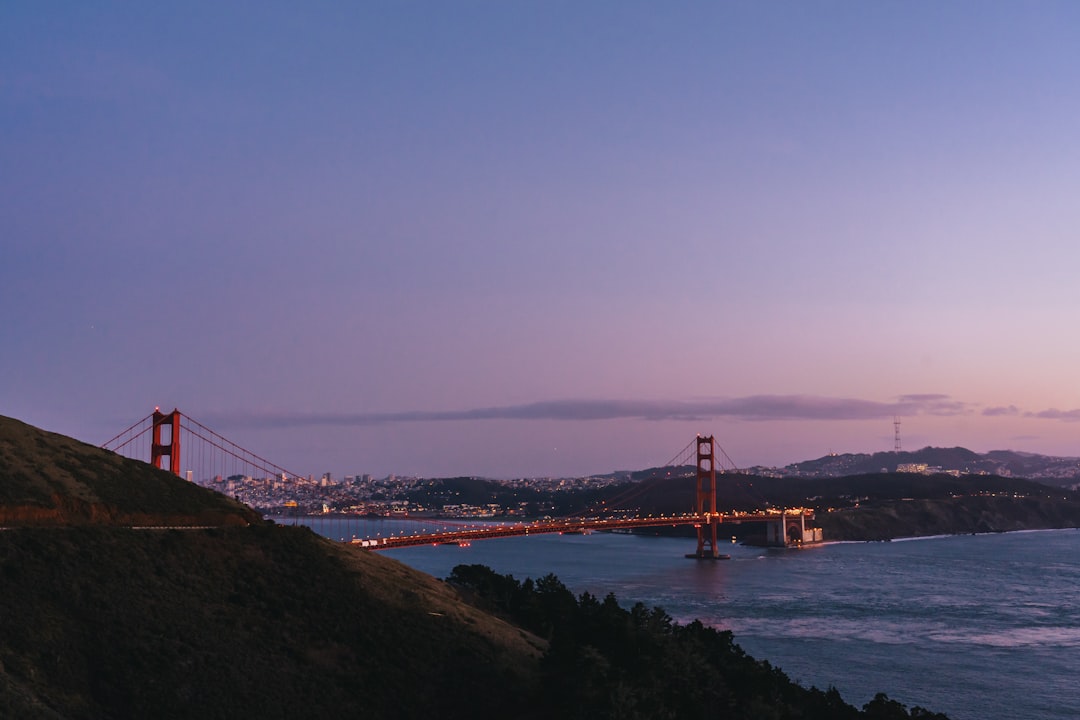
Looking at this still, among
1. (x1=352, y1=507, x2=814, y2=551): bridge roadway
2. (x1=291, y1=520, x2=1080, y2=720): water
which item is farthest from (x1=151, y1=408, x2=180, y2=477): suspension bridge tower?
(x1=291, y1=520, x2=1080, y2=720): water

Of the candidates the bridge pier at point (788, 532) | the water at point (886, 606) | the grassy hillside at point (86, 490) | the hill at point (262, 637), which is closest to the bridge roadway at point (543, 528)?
the bridge pier at point (788, 532)

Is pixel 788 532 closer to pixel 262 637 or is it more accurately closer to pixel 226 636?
pixel 262 637

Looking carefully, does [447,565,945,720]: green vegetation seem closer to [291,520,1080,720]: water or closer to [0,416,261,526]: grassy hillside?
[291,520,1080,720]: water

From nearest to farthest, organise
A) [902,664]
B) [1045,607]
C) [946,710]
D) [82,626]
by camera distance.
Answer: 1. [82,626]
2. [946,710]
3. [902,664]
4. [1045,607]

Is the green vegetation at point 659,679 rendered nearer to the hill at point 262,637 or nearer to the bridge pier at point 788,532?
the hill at point 262,637

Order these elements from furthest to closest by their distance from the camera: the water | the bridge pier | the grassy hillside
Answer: the bridge pier < the water < the grassy hillside

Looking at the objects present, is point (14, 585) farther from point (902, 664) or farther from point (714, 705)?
point (902, 664)

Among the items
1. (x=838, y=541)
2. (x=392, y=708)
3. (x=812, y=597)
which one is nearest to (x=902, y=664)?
(x=812, y=597)
